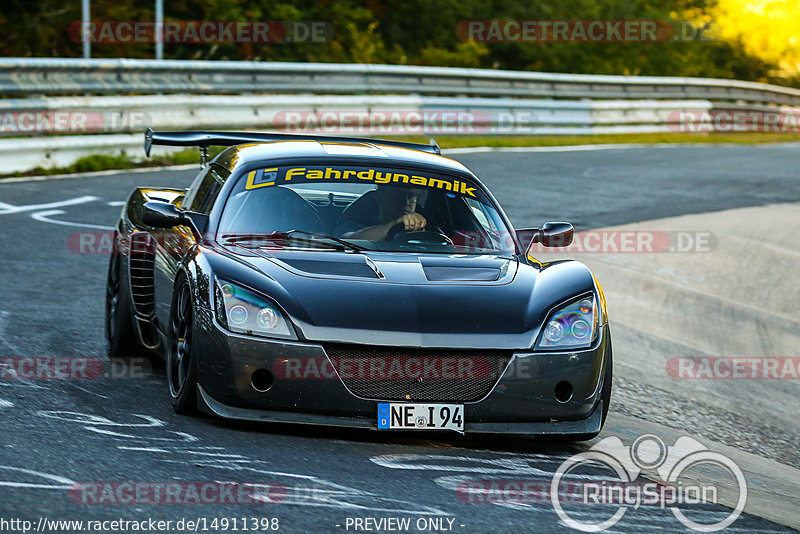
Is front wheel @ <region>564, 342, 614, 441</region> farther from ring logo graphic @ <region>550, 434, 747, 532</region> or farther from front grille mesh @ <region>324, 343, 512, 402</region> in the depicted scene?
front grille mesh @ <region>324, 343, 512, 402</region>

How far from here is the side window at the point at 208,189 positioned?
6.79 meters

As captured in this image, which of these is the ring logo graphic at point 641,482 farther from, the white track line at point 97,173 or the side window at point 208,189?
the white track line at point 97,173

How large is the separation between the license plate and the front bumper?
1.7 inches

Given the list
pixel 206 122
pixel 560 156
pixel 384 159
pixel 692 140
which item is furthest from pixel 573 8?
pixel 384 159

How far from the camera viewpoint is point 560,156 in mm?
20484

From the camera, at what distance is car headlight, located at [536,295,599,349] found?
560cm

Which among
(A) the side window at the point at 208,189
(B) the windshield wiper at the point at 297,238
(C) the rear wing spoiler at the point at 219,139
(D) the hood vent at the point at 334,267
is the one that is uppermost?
(C) the rear wing spoiler at the point at 219,139

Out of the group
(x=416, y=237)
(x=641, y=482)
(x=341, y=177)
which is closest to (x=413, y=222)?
(x=416, y=237)

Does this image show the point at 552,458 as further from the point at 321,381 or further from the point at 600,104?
the point at 600,104

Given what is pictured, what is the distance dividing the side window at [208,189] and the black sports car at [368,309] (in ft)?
0.16

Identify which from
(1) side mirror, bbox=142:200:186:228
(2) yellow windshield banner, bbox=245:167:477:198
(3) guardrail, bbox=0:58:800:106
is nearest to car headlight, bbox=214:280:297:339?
(1) side mirror, bbox=142:200:186:228

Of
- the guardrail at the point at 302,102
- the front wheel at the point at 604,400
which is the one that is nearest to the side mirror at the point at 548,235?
the front wheel at the point at 604,400

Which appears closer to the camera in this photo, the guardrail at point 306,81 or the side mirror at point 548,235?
the side mirror at point 548,235

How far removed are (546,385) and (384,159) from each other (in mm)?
1876
